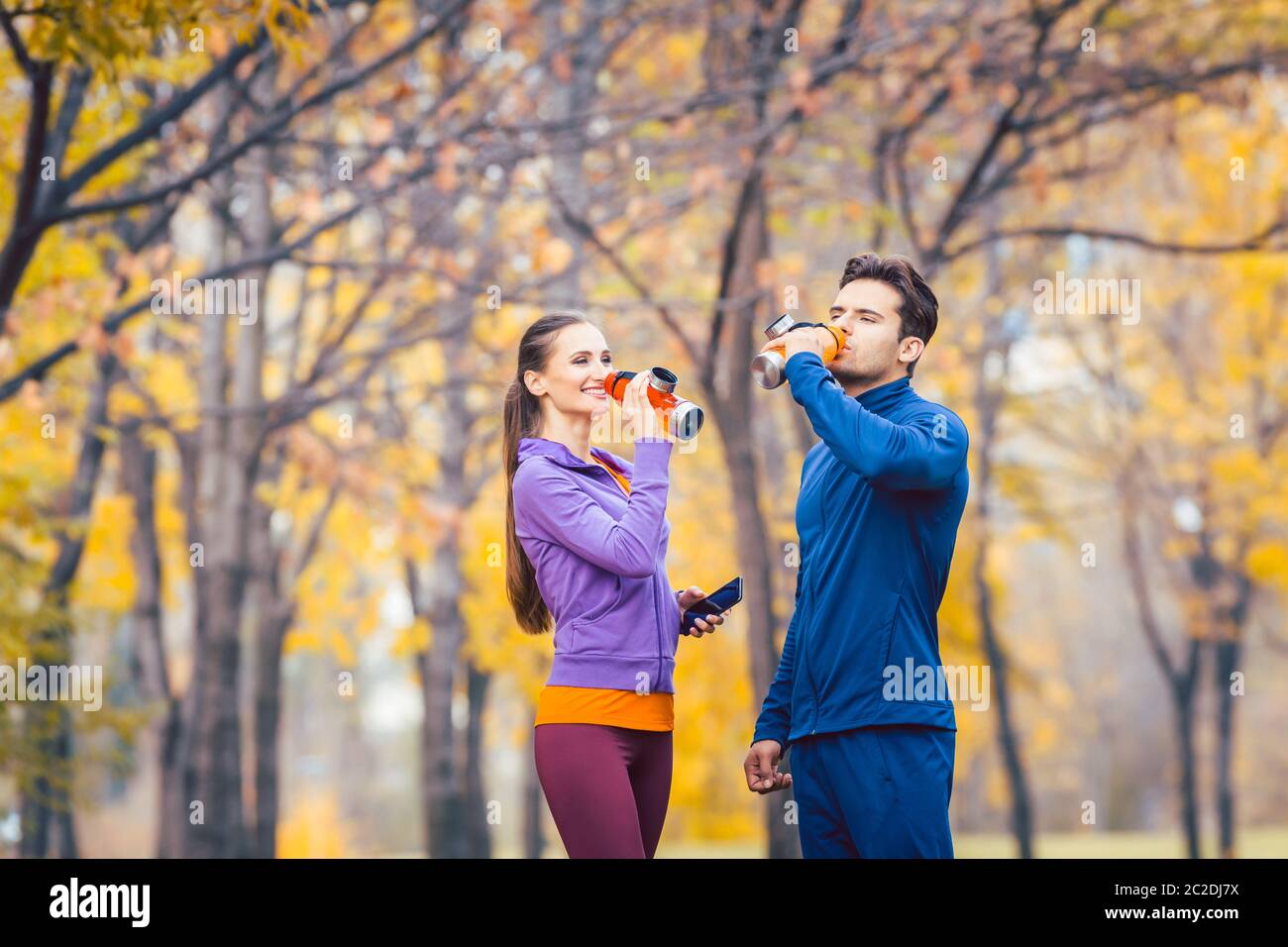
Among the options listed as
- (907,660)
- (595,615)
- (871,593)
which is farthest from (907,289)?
(595,615)

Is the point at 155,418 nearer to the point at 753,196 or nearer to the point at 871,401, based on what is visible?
the point at 753,196

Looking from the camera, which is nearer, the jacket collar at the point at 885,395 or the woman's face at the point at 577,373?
the jacket collar at the point at 885,395

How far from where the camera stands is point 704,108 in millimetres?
9328

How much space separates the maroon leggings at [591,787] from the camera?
3467 mm

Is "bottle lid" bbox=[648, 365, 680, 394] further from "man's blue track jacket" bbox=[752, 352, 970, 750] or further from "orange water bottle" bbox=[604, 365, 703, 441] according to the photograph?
"man's blue track jacket" bbox=[752, 352, 970, 750]

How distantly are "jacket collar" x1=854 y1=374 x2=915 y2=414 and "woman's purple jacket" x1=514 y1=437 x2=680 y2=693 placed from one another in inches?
21.1

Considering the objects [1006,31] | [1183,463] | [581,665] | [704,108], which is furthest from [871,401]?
[1183,463]

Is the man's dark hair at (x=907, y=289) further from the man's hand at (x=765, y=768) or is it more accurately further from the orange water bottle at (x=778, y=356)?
the man's hand at (x=765, y=768)

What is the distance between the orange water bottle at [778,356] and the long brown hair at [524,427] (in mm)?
616

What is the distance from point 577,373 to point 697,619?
75 cm

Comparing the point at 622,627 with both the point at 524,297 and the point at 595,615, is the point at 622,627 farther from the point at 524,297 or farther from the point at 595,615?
the point at 524,297

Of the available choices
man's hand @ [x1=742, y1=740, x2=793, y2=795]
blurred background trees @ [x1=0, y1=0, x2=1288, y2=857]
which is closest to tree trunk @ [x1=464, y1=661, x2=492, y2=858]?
blurred background trees @ [x1=0, y1=0, x2=1288, y2=857]

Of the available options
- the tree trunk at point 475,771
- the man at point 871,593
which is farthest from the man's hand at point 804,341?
the tree trunk at point 475,771
